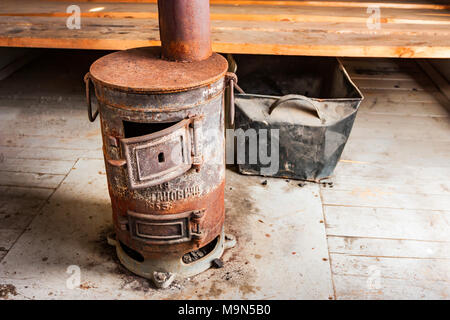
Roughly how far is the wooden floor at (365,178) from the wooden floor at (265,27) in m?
0.73

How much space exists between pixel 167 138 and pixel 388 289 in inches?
51.2

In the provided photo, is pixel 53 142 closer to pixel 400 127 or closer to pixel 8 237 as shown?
pixel 8 237

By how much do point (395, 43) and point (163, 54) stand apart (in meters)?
1.90

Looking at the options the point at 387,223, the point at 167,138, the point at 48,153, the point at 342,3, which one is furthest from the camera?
the point at 342,3

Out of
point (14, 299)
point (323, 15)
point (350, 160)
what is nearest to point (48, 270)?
point (14, 299)

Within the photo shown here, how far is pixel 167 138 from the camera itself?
1.50 m

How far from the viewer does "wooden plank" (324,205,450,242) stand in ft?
7.43

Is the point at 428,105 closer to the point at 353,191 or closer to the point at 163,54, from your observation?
the point at 353,191

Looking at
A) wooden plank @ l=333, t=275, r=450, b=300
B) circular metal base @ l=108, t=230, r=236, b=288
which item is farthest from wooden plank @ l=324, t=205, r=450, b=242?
circular metal base @ l=108, t=230, r=236, b=288

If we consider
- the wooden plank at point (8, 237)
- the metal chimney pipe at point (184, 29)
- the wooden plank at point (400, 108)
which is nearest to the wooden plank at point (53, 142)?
the wooden plank at point (8, 237)

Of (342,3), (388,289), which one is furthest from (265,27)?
(388,289)

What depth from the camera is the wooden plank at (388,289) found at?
6.16 ft

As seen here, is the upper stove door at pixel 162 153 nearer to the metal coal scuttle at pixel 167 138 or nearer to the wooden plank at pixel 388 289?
the metal coal scuttle at pixel 167 138

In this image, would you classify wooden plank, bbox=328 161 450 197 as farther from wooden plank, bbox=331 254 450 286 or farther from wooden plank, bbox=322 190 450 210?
wooden plank, bbox=331 254 450 286
